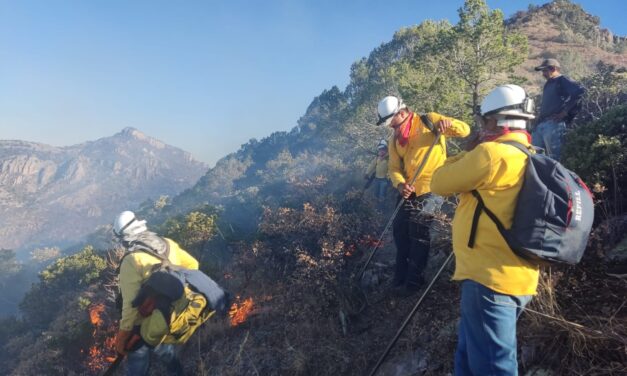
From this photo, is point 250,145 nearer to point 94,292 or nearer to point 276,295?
point 94,292

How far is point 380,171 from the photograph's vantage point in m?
9.47

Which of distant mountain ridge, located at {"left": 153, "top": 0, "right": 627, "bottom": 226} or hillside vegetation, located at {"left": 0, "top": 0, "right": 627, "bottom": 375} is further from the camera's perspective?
distant mountain ridge, located at {"left": 153, "top": 0, "right": 627, "bottom": 226}

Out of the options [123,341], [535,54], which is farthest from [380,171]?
[535,54]

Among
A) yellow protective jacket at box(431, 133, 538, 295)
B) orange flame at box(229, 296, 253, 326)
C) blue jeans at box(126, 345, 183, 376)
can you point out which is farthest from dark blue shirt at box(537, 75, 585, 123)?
blue jeans at box(126, 345, 183, 376)

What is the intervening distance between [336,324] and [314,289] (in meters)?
0.94

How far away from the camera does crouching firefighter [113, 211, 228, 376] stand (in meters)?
4.20

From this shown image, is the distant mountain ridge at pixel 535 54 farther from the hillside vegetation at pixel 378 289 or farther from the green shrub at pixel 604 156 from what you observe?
the green shrub at pixel 604 156

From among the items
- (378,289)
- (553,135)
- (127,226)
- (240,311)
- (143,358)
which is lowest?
(240,311)

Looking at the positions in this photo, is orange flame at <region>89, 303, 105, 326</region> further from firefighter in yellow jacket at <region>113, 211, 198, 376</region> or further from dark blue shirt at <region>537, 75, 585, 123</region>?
dark blue shirt at <region>537, 75, 585, 123</region>

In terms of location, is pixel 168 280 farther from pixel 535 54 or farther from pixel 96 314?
pixel 535 54

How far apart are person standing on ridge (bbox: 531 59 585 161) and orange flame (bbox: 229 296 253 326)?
5490 mm

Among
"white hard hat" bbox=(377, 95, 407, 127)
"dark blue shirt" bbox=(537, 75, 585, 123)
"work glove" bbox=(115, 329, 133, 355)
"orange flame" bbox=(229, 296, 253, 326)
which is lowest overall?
A: "orange flame" bbox=(229, 296, 253, 326)

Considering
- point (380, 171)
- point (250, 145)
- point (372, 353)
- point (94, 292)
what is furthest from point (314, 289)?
point (250, 145)

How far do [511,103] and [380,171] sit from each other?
23.4 ft
